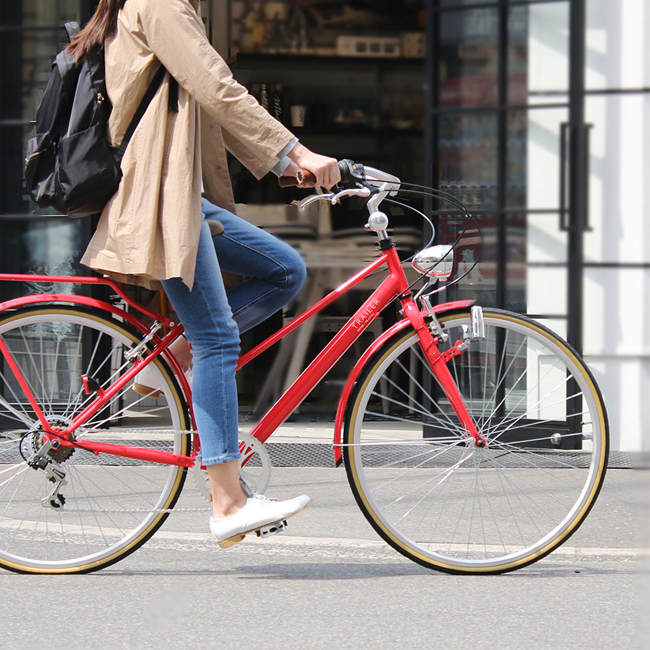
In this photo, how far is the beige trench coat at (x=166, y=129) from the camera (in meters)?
2.92

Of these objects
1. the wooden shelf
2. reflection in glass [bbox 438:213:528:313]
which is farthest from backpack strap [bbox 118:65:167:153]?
the wooden shelf

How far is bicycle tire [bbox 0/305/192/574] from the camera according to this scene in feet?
10.7

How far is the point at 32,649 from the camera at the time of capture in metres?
2.74

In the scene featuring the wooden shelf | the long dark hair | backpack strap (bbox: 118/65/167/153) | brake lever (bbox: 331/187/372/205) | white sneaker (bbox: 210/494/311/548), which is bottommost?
white sneaker (bbox: 210/494/311/548)

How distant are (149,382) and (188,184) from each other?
0.69 meters

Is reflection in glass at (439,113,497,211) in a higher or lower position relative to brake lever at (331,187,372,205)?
higher

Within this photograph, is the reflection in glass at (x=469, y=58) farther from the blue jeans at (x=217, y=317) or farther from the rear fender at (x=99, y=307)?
the rear fender at (x=99, y=307)

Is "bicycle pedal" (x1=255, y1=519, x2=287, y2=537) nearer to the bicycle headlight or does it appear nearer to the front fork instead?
the front fork

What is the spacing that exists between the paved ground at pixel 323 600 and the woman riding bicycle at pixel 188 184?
0.88 feet

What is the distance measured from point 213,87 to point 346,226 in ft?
12.9

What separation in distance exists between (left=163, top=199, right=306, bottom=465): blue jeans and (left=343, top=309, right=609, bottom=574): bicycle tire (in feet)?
1.33

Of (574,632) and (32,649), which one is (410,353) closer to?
(574,632)

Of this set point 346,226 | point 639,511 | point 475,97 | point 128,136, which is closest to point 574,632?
point 639,511

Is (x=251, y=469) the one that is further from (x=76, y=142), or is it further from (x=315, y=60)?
(x=315, y=60)
